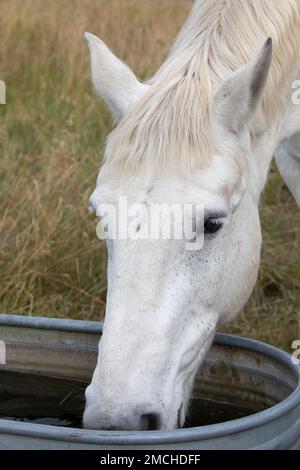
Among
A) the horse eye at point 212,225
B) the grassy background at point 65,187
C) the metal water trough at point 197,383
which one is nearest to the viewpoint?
the metal water trough at point 197,383

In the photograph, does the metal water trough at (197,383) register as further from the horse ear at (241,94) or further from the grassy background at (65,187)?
the grassy background at (65,187)

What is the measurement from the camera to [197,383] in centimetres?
238

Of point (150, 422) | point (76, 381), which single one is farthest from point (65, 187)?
point (150, 422)

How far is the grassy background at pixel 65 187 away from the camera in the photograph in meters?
3.41

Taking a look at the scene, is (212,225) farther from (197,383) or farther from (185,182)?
(197,383)

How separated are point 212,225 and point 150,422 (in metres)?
0.47

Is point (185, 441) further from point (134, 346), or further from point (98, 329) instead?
point (98, 329)

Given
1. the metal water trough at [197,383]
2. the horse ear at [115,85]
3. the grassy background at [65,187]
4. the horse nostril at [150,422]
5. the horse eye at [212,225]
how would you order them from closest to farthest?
1. the metal water trough at [197,383]
2. the horse nostril at [150,422]
3. the horse eye at [212,225]
4. the horse ear at [115,85]
5. the grassy background at [65,187]

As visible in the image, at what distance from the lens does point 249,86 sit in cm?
198

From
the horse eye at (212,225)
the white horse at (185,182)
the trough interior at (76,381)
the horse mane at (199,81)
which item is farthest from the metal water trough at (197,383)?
the horse mane at (199,81)

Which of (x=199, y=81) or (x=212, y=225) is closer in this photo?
(x=212, y=225)

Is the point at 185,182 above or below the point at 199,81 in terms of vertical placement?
below

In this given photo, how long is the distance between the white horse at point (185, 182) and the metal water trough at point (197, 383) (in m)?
0.12

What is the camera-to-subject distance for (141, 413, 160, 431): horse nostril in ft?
5.77
